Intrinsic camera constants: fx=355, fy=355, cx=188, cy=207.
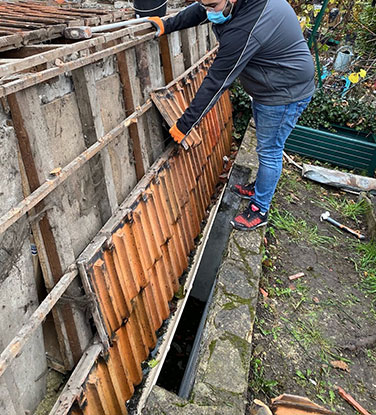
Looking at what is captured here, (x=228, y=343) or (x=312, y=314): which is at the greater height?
(x=228, y=343)

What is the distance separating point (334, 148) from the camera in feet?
22.2

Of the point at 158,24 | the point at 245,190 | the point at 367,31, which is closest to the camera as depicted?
the point at 158,24

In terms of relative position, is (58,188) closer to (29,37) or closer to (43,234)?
(43,234)

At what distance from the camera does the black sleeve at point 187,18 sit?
3654 mm

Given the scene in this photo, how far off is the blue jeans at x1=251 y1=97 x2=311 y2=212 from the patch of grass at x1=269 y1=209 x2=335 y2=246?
34.9 inches

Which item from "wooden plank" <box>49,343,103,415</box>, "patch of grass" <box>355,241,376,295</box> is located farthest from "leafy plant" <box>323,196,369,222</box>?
"wooden plank" <box>49,343,103,415</box>

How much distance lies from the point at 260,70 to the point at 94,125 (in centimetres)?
177

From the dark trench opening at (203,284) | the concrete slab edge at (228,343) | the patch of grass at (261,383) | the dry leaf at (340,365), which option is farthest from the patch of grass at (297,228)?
the patch of grass at (261,383)

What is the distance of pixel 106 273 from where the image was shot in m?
2.74

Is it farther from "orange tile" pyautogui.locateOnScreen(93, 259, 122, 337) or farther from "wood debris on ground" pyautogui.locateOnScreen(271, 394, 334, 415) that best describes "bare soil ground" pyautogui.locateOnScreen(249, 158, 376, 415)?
"orange tile" pyautogui.locateOnScreen(93, 259, 122, 337)

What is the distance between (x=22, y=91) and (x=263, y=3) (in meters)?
2.15

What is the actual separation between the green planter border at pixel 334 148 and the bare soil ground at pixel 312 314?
1.66 metres

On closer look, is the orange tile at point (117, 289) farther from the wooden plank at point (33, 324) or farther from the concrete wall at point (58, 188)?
the wooden plank at point (33, 324)

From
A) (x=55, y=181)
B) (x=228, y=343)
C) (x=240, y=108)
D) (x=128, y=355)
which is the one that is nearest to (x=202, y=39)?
(x=240, y=108)
